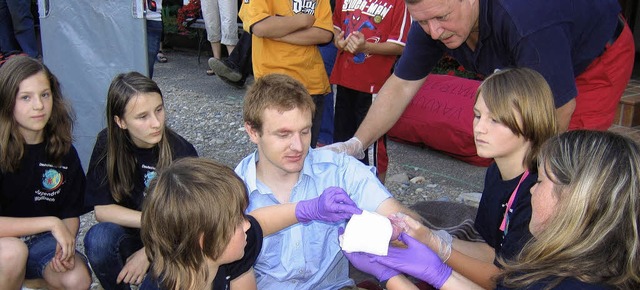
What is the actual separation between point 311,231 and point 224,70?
4.12 meters

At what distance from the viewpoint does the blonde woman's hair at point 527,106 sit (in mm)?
1941

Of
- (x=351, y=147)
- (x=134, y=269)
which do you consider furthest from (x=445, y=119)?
(x=134, y=269)

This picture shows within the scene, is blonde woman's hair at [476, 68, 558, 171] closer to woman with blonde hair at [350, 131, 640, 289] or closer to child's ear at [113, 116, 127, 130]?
woman with blonde hair at [350, 131, 640, 289]

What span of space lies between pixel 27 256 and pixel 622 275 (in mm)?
2113

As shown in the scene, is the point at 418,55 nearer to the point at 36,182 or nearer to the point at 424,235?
the point at 424,235

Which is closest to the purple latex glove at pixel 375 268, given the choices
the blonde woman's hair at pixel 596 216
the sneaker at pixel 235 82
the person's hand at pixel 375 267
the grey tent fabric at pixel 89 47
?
the person's hand at pixel 375 267

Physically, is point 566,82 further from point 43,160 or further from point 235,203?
point 43,160

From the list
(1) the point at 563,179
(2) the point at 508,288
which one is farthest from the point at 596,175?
(2) the point at 508,288

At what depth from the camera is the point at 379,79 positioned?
354 cm

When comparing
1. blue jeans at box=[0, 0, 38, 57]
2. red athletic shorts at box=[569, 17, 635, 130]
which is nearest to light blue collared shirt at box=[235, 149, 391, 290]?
red athletic shorts at box=[569, 17, 635, 130]

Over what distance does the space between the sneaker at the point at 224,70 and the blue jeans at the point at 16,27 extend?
1735 mm

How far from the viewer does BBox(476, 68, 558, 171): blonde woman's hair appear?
6.37 feet

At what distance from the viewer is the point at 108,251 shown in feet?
8.00

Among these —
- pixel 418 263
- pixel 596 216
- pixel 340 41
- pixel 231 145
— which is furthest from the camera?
pixel 231 145
